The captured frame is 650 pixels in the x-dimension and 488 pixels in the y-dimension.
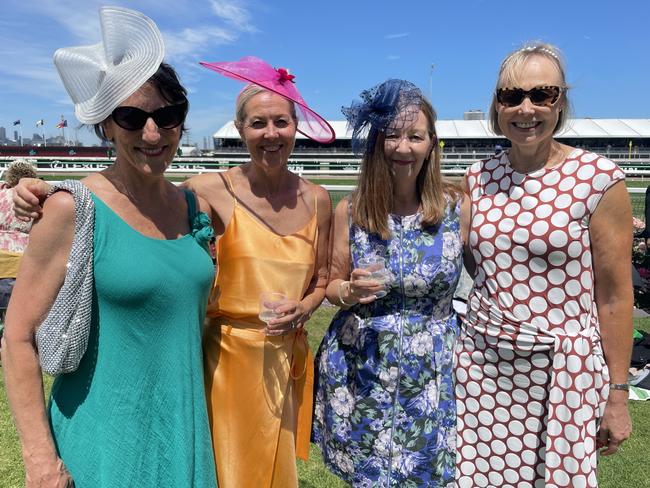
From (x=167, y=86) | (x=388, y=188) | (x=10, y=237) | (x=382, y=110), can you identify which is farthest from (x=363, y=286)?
(x=10, y=237)

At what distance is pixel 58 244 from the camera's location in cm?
159

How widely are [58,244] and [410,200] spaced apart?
64.1 inches

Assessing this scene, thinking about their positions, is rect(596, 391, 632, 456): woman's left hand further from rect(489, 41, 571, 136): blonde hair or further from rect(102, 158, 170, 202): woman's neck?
rect(102, 158, 170, 202): woman's neck

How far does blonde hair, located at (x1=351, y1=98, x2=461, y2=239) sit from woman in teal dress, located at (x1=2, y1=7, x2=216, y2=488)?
0.96 m

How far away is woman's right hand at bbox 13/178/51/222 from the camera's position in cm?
161

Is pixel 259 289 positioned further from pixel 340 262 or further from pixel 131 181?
pixel 131 181

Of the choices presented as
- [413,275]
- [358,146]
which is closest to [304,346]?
[413,275]

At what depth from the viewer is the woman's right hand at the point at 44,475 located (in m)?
1.61

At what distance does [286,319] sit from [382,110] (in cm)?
110

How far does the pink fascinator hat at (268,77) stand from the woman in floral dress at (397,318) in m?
0.29

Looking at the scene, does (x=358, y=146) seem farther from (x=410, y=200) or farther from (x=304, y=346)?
(x=304, y=346)

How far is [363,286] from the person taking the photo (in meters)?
2.29

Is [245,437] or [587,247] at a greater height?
[587,247]

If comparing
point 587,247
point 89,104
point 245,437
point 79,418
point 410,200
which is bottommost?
point 245,437
